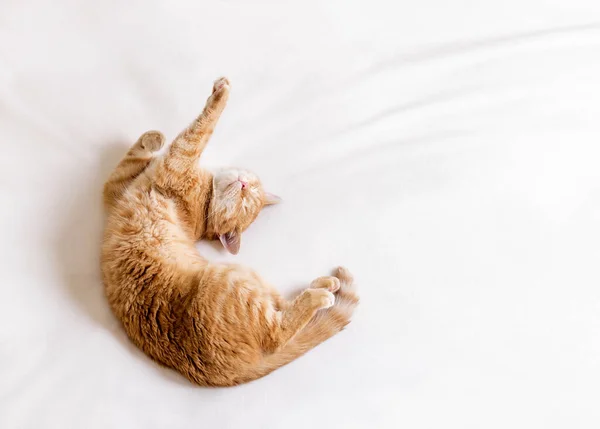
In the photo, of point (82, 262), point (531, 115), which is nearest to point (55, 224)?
point (82, 262)

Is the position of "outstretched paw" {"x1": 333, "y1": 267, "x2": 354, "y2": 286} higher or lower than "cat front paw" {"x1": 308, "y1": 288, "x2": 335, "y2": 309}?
higher

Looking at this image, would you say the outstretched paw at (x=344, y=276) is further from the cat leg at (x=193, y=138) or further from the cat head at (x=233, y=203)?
the cat leg at (x=193, y=138)

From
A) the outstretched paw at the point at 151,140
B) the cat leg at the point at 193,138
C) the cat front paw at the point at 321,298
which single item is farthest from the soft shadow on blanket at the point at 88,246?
the cat front paw at the point at 321,298

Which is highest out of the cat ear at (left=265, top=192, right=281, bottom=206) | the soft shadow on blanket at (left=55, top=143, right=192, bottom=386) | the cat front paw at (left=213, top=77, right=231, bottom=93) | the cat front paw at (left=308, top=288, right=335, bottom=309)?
the cat front paw at (left=213, top=77, right=231, bottom=93)

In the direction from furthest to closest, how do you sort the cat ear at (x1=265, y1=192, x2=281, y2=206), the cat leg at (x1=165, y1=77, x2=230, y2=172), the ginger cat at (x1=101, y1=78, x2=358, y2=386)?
1. the cat ear at (x1=265, y1=192, x2=281, y2=206)
2. the cat leg at (x1=165, y1=77, x2=230, y2=172)
3. the ginger cat at (x1=101, y1=78, x2=358, y2=386)

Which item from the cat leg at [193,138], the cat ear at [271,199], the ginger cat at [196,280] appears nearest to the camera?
the ginger cat at [196,280]

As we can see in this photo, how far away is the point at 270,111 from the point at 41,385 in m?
1.08

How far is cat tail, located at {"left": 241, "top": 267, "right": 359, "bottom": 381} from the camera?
158cm

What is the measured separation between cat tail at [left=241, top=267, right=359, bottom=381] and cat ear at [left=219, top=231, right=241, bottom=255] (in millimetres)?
323

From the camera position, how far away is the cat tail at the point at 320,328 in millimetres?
1579

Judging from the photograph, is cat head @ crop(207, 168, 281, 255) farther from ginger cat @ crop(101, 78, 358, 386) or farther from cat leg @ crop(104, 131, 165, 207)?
cat leg @ crop(104, 131, 165, 207)

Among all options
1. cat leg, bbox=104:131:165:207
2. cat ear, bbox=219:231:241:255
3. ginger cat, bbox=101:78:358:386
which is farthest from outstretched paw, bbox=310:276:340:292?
cat leg, bbox=104:131:165:207

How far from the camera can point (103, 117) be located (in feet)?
5.61

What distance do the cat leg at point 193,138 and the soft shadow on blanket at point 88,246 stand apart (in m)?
0.23
